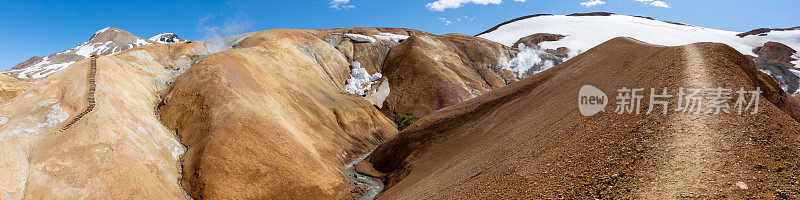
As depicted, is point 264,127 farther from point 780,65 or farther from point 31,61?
point 31,61

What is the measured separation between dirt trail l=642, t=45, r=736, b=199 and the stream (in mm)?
21671

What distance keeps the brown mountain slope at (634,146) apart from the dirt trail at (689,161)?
2 centimetres

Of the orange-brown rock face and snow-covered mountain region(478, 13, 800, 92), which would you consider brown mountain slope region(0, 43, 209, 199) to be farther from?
snow-covered mountain region(478, 13, 800, 92)

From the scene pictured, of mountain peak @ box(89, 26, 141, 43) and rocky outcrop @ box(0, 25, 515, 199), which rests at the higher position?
mountain peak @ box(89, 26, 141, 43)

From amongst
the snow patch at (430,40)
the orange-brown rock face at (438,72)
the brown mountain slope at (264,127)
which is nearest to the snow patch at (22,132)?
the brown mountain slope at (264,127)

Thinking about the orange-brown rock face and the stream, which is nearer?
the stream

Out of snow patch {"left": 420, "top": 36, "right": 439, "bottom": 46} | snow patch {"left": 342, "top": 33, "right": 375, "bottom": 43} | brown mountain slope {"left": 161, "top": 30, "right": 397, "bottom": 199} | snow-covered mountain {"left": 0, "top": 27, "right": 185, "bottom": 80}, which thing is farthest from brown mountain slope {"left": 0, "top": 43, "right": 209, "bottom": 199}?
snow-covered mountain {"left": 0, "top": 27, "right": 185, "bottom": 80}

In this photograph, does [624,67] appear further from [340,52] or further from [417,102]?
[340,52]

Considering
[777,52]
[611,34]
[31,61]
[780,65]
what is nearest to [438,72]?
[780,65]

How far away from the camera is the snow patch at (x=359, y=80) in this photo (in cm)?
6381

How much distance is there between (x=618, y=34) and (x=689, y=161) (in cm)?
14416

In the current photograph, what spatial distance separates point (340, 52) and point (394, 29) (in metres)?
34.1

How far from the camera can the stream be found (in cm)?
2939

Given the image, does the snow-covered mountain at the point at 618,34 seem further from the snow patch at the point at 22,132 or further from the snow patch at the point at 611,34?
the snow patch at the point at 22,132
